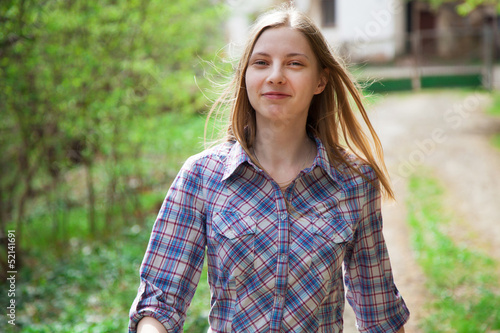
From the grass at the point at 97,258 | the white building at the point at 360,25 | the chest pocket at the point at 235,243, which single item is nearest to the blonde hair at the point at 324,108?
the chest pocket at the point at 235,243

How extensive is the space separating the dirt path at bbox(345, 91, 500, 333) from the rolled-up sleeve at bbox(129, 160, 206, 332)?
796 mm

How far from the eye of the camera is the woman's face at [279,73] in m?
1.75

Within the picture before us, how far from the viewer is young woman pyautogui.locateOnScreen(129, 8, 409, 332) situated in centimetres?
163

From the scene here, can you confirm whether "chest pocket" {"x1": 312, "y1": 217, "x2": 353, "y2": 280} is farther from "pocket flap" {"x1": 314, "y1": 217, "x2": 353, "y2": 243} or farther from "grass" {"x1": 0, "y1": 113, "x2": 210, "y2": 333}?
"grass" {"x1": 0, "y1": 113, "x2": 210, "y2": 333}

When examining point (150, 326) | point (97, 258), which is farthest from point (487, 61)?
point (150, 326)

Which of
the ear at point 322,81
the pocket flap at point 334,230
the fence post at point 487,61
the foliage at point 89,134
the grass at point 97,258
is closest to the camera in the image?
the pocket flap at point 334,230

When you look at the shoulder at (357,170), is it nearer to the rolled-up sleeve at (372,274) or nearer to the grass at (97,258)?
the rolled-up sleeve at (372,274)

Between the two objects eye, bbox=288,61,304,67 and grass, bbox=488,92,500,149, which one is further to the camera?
grass, bbox=488,92,500,149

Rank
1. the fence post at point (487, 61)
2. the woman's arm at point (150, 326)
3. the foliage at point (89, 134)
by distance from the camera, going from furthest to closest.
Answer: the fence post at point (487, 61) < the foliage at point (89, 134) < the woman's arm at point (150, 326)

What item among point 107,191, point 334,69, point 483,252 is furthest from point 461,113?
point 334,69

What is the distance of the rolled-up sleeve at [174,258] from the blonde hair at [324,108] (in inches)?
9.6

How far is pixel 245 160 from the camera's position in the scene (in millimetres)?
1750

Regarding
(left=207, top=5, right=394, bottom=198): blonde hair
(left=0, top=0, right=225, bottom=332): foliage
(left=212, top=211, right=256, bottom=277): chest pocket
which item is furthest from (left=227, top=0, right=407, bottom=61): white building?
(left=212, top=211, right=256, bottom=277): chest pocket

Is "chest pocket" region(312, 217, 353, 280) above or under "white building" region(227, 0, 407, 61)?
under
